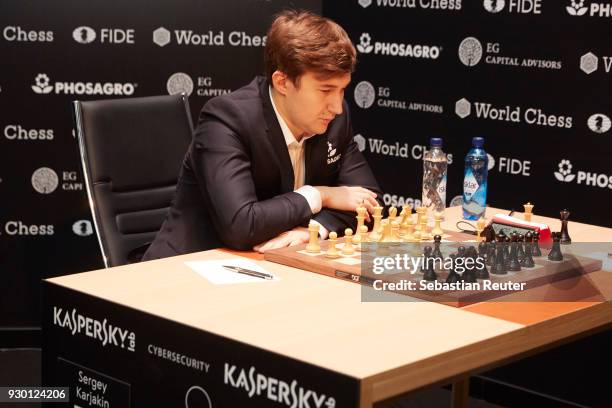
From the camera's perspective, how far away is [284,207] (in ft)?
9.85

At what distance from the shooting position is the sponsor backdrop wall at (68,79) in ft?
14.9

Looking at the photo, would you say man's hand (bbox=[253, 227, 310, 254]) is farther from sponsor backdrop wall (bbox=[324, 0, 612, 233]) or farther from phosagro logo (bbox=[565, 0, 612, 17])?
phosagro logo (bbox=[565, 0, 612, 17])

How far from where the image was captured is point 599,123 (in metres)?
4.03

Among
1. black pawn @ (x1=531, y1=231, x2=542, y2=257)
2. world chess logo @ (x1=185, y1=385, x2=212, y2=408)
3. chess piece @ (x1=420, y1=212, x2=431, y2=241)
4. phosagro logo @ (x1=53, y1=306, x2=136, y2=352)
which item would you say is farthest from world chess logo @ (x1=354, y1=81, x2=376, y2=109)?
world chess logo @ (x1=185, y1=385, x2=212, y2=408)

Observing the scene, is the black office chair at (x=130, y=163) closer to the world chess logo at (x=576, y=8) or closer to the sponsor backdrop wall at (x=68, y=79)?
the sponsor backdrop wall at (x=68, y=79)

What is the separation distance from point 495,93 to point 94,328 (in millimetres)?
2484

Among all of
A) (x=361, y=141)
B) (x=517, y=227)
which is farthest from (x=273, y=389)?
(x=361, y=141)

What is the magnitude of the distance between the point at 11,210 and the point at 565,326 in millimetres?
2962

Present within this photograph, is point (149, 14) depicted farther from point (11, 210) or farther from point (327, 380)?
point (327, 380)

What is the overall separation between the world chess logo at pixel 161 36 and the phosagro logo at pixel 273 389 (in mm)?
2815

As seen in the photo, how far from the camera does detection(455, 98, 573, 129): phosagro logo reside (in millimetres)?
4172

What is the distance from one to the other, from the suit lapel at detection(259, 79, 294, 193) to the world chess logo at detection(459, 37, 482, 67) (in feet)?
4.99

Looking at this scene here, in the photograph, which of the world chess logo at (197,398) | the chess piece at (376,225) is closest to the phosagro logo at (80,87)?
the chess piece at (376,225)

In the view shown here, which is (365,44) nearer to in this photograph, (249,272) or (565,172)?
(565,172)
